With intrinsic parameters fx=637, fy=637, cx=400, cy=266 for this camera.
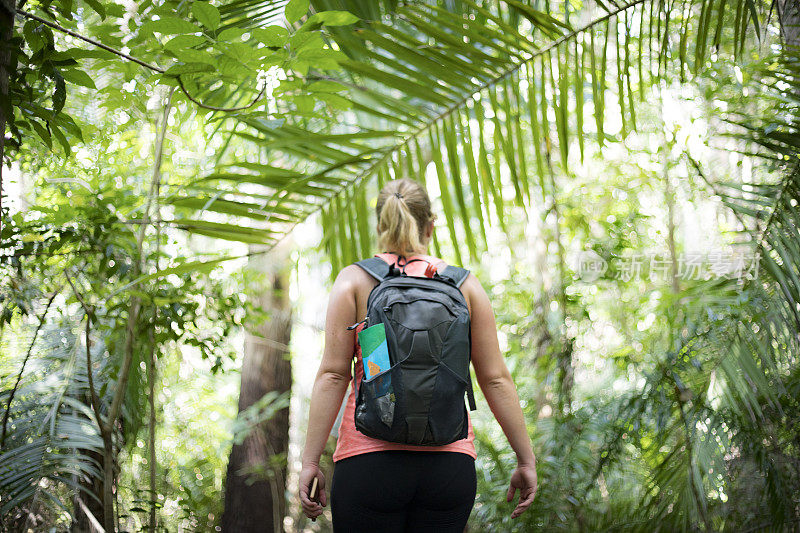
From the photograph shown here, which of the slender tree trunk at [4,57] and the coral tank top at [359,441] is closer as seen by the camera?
the slender tree trunk at [4,57]

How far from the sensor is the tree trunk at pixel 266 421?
16.2 feet

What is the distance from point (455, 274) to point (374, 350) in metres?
0.36

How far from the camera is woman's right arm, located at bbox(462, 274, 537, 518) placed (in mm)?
1827

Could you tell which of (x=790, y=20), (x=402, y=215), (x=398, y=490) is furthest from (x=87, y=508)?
(x=790, y=20)

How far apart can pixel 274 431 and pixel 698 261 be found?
3747 millimetres

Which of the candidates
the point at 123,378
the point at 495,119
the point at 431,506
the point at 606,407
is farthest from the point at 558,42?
the point at 606,407

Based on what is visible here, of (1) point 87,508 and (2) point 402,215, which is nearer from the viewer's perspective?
(2) point 402,215

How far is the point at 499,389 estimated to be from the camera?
186cm

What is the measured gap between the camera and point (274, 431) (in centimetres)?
509

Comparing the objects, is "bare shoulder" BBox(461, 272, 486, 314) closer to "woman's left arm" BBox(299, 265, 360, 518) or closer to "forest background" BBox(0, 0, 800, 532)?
"forest background" BBox(0, 0, 800, 532)

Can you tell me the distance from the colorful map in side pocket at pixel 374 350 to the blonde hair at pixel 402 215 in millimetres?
334

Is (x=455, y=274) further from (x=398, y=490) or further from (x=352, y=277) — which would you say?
(x=398, y=490)

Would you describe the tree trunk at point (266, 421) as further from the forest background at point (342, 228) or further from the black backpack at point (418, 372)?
the black backpack at point (418, 372)

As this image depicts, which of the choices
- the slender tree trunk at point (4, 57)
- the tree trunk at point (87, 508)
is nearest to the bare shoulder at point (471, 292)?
the slender tree trunk at point (4, 57)
